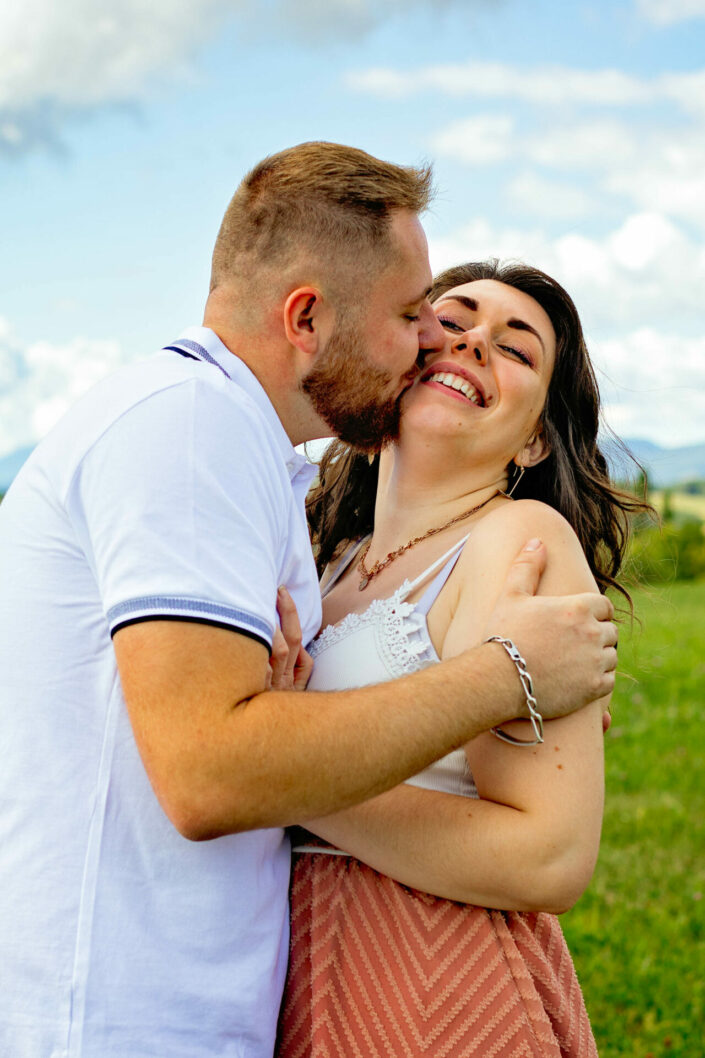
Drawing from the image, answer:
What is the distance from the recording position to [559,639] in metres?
2.52

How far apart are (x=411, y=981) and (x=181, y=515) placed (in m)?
1.31

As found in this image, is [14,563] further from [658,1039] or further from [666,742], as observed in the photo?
[666,742]

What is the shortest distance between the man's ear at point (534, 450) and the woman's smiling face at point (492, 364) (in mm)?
33

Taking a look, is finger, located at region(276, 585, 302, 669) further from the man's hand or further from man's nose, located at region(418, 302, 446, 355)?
man's nose, located at region(418, 302, 446, 355)

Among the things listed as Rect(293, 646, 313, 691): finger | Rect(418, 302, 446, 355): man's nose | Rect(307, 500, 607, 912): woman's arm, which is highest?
Rect(418, 302, 446, 355): man's nose

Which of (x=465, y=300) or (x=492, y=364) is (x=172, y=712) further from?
(x=465, y=300)

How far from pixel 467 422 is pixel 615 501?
73 centimetres

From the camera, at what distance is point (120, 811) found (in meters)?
2.23

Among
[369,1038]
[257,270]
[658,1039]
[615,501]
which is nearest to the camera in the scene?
[369,1038]

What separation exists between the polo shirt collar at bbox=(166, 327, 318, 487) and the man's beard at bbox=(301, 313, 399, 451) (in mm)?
195

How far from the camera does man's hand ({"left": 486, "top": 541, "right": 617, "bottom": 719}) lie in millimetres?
2479

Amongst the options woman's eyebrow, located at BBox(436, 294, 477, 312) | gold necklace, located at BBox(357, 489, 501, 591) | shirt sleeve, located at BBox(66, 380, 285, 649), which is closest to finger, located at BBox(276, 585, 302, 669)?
shirt sleeve, located at BBox(66, 380, 285, 649)

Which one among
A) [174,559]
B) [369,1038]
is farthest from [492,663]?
[369,1038]

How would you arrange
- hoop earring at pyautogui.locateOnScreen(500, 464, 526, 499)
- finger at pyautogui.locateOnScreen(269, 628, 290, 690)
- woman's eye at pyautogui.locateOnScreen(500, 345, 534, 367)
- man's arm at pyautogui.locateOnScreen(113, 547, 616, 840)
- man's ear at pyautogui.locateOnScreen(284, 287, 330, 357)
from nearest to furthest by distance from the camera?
1. man's arm at pyautogui.locateOnScreen(113, 547, 616, 840)
2. finger at pyautogui.locateOnScreen(269, 628, 290, 690)
3. man's ear at pyautogui.locateOnScreen(284, 287, 330, 357)
4. woman's eye at pyautogui.locateOnScreen(500, 345, 534, 367)
5. hoop earring at pyautogui.locateOnScreen(500, 464, 526, 499)
